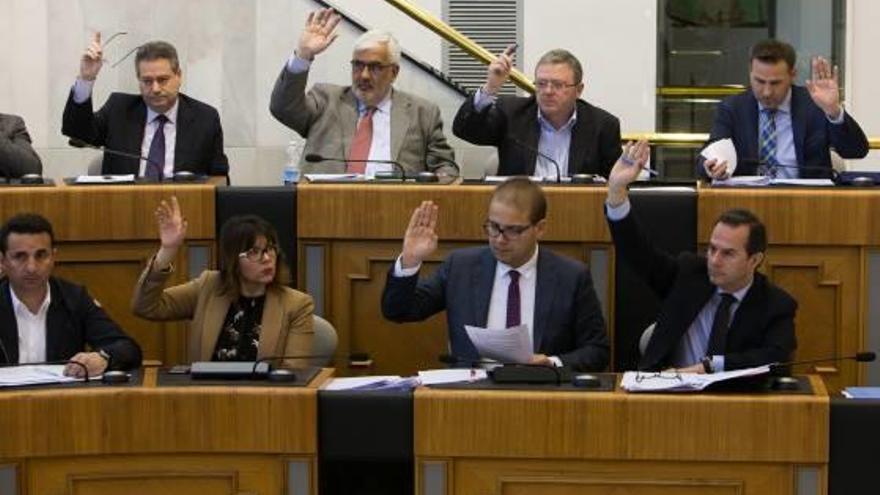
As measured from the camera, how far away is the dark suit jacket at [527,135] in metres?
6.66

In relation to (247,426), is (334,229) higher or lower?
higher

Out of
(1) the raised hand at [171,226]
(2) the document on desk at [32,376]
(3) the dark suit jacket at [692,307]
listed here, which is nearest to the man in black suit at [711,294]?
(3) the dark suit jacket at [692,307]

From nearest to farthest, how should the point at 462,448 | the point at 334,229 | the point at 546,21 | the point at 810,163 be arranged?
the point at 462,448
the point at 334,229
the point at 810,163
the point at 546,21

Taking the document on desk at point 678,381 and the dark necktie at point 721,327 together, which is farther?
the dark necktie at point 721,327

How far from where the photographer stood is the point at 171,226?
5703 mm

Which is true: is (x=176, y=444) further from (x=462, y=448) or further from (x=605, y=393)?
(x=605, y=393)

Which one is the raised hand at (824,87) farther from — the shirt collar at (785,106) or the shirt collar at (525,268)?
the shirt collar at (525,268)

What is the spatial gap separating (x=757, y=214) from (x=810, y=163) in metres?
0.77

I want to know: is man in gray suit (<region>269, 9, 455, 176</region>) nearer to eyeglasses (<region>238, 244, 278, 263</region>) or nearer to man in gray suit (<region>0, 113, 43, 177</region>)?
man in gray suit (<region>0, 113, 43, 177</region>)

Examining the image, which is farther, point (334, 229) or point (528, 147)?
point (528, 147)

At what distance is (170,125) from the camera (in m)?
6.76

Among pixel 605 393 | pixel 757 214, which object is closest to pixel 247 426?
pixel 605 393

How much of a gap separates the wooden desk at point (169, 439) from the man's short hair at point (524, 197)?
106 cm

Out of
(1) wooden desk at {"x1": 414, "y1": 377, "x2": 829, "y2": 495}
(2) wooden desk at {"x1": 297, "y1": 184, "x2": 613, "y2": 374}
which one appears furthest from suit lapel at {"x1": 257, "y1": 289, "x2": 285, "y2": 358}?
(1) wooden desk at {"x1": 414, "y1": 377, "x2": 829, "y2": 495}
